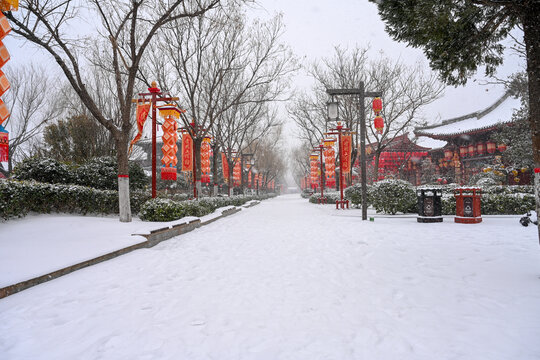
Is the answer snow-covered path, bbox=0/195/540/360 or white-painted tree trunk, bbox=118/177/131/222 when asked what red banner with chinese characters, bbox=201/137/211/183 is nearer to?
white-painted tree trunk, bbox=118/177/131/222

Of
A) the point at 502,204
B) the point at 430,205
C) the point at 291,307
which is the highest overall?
the point at 430,205

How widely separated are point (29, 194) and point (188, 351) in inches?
267

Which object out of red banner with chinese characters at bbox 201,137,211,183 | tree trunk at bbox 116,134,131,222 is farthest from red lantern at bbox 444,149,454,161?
tree trunk at bbox 116,134,131,222

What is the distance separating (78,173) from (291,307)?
32.7 ft

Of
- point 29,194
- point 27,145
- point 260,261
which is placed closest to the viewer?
point 260,261

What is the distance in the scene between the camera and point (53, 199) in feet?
24.8

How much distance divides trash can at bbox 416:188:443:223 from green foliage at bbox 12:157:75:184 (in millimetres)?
11420

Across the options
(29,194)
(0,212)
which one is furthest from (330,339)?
(29,194)

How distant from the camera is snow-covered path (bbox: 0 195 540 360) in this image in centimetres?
229

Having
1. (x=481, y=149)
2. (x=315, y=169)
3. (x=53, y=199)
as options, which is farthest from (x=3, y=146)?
(x=481, y=149)

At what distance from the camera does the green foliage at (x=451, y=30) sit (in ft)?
12.1

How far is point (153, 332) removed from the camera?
2582 millimetres

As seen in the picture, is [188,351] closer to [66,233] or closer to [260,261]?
[260,261]

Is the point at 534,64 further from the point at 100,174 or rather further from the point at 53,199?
the point at 100,174
